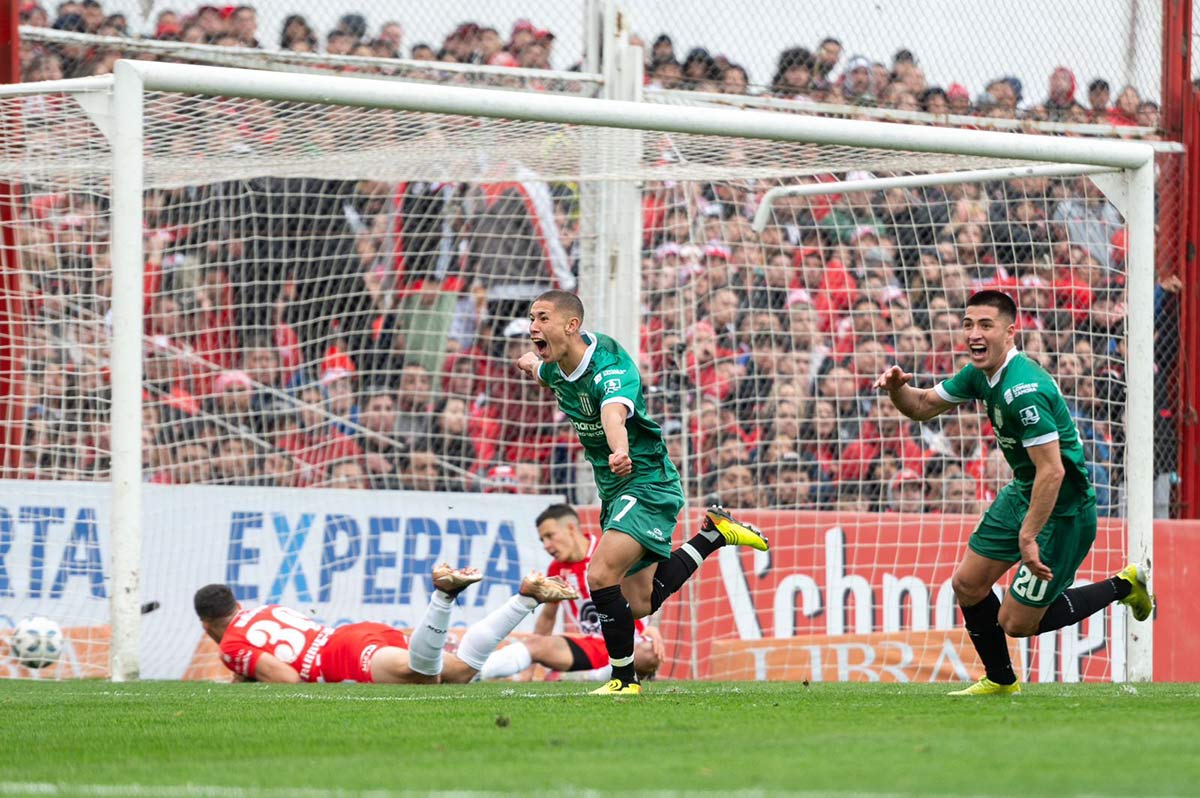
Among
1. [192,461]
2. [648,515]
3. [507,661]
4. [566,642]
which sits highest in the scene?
[192,461]

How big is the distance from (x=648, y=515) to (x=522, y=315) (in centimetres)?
610

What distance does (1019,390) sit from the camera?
24.8ft

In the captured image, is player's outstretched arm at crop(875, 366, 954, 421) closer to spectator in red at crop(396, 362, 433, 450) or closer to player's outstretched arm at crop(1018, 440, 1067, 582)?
player's outstretched arm at crop(1018, 440, 1067, 582)

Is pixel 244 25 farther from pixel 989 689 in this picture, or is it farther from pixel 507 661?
pixel 989 689

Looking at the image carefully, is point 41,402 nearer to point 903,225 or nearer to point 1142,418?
point 903,225

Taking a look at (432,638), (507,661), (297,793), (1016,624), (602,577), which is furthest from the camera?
(507,661)

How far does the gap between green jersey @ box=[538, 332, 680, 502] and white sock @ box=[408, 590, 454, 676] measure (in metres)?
1.81

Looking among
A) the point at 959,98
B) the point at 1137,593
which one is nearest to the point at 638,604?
the point at 1137,593

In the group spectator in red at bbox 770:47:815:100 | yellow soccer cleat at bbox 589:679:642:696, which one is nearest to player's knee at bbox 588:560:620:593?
yellow soccer cleat at bbox 589:679:642:696

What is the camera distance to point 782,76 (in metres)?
14.2

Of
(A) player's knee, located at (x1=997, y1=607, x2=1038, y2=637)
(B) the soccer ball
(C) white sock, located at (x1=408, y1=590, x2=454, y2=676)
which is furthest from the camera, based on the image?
(B) the soccer ball

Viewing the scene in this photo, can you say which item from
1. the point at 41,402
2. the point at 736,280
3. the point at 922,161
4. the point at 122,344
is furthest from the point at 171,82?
the point at 736,280

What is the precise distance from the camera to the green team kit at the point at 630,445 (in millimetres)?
7973

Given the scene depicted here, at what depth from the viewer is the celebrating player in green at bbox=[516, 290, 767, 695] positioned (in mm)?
7852
